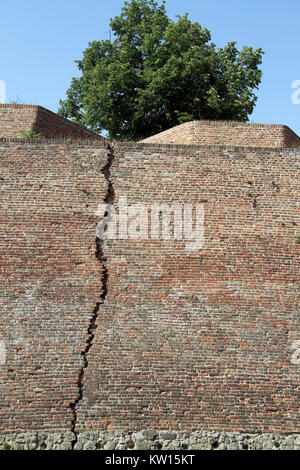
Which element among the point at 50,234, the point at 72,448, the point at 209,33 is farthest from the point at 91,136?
the point at 72,448

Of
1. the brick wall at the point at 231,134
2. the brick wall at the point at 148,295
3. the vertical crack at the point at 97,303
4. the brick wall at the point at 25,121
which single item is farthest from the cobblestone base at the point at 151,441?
the brick wall at the point at 25,121

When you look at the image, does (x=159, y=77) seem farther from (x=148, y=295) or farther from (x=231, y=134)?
(x=148, y=295)

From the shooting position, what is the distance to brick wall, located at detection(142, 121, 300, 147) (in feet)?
45.0

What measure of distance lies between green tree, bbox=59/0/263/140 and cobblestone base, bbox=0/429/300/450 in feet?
38.1

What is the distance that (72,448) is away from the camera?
337 inches

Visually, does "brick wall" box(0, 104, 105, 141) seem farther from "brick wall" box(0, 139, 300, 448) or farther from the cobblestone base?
the cobblestone base

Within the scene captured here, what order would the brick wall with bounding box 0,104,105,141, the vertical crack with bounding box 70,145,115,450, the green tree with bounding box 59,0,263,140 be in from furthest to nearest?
the green tree with bounding box 59,0,263,140, the brick wall with bounding box 0,104,105,141, the vertical crack with bounding box 70,145,115,450

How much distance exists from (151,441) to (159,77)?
13.0 metres

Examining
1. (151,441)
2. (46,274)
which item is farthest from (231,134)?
(151,441)

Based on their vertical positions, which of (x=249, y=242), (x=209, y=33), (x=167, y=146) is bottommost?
(x=249, y=242)

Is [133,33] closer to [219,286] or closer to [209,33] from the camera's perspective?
[209,33]

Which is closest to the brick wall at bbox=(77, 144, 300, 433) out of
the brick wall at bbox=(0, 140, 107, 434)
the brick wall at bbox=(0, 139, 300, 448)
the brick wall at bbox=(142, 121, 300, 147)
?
the brick wall at bbox=(0, 139, 300, 448)

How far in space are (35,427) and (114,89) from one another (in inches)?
529

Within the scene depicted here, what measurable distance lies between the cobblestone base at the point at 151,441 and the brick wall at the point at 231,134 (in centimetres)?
729
